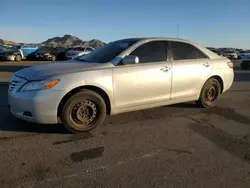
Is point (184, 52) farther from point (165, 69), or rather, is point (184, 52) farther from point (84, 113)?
point (84, 113)

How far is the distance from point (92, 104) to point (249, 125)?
2962 millimetres

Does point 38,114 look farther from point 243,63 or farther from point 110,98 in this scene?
point 243,63

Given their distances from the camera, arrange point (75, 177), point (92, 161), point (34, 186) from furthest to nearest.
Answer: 1. point (92, 161)
2. point (75, 177)
3. point (34, 186)

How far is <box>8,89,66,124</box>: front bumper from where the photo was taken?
384 centimetres

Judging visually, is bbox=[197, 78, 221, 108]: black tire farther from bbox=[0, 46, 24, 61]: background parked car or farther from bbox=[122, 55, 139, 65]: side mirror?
bbox=[0, 46, 24, 61]: background parked car

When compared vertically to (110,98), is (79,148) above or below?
below

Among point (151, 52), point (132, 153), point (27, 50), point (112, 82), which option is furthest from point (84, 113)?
point (27, 50)

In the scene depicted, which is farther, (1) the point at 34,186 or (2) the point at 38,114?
(2) the point at 38,114

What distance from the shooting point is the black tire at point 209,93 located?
226 inches

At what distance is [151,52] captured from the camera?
16.1 ft

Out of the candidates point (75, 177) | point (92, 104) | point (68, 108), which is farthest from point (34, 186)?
point (92, 104)

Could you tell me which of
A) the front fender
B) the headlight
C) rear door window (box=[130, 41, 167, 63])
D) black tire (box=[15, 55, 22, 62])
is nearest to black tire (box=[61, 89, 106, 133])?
the front fender

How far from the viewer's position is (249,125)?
191 inches

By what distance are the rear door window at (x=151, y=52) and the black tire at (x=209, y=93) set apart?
1.38 meters
